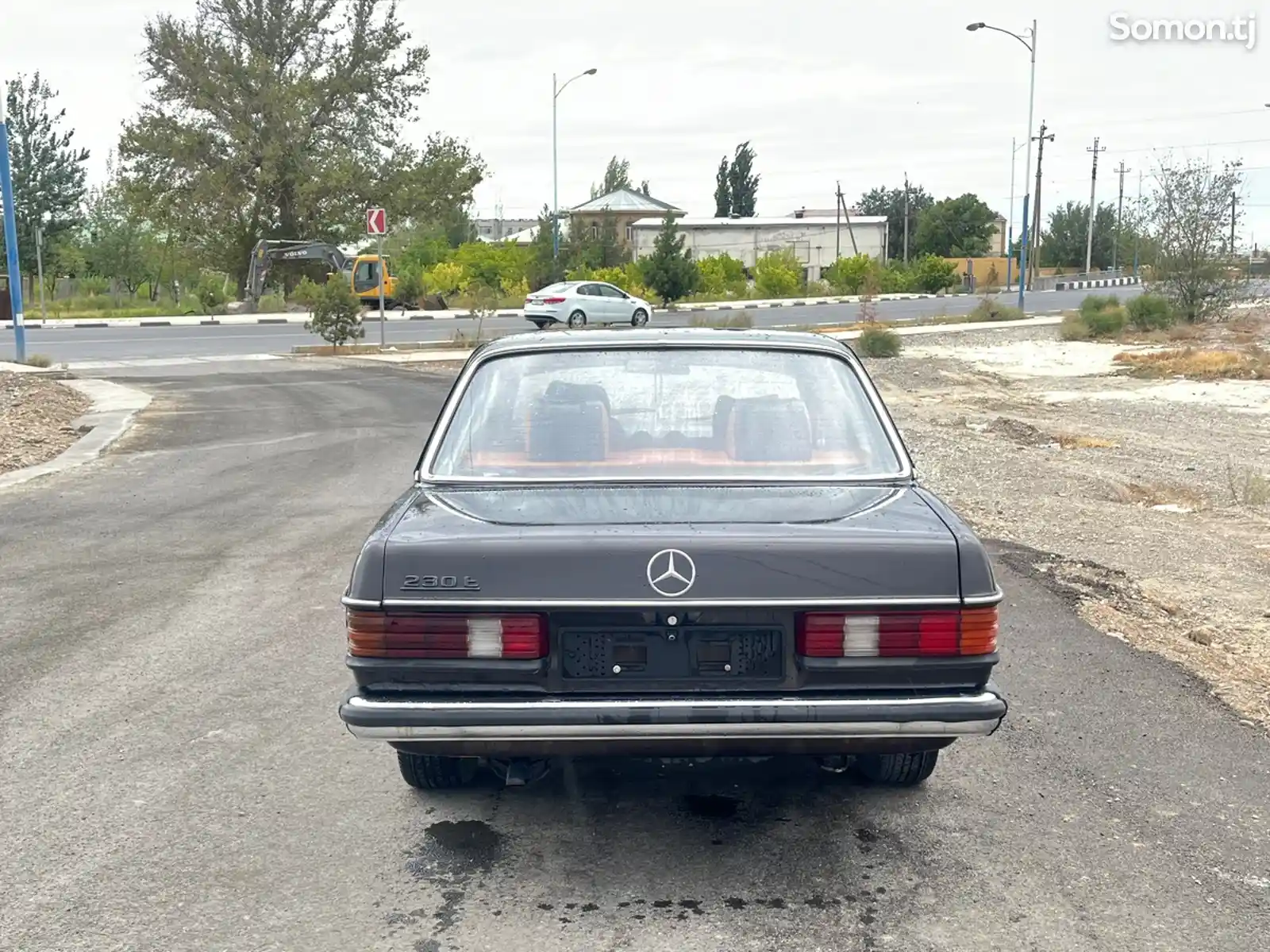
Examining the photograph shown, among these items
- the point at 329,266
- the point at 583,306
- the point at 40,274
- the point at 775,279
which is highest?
the point at 329,266

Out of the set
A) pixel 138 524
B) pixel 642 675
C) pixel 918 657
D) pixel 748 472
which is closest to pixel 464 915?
pixel 642 675

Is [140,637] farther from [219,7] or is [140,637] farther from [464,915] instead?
[219,7]

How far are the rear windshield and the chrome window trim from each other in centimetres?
1

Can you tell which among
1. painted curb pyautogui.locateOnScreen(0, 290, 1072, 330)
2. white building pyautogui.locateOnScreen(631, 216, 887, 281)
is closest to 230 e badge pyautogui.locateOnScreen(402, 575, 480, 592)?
painted curb pyautogui.locateOnScreen(0, 290, 1072, 330)

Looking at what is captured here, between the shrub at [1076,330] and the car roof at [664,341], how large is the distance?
93.9ft

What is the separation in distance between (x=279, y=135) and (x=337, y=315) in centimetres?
3211

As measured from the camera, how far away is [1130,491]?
37.1ft

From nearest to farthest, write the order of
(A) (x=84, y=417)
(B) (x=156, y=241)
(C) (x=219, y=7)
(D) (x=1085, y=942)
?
(D) (x=1085, y=942) < (A) (x=84, y=417) < (C) (x=219, y=7) < (B) (x=156, y=241)

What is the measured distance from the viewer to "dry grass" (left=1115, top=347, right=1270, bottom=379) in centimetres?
2211

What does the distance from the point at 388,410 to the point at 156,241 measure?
166 feet

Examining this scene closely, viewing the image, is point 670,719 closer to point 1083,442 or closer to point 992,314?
point 1083,442

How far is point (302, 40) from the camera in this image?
5944cm

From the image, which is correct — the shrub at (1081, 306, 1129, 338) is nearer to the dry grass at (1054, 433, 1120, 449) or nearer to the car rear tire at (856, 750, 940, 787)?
the dry grass at (1054, 433, 1120, 449)

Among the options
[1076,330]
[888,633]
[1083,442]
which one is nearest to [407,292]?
[1076,330]
